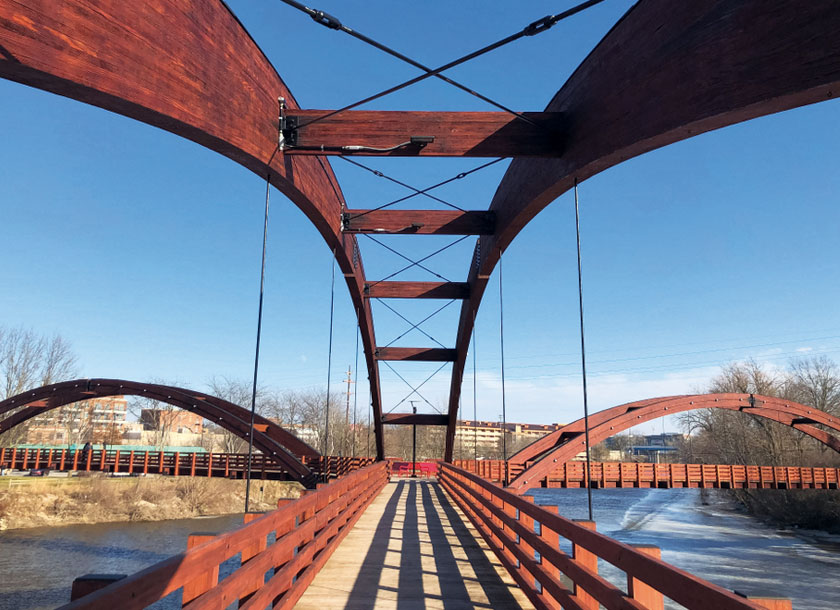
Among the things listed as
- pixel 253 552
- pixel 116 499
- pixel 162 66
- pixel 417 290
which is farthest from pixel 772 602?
pixel 116 499

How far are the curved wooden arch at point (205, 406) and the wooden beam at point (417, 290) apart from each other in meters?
12.8

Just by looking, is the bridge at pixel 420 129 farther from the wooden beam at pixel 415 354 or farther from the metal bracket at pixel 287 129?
the wooden beam at pixel 415 354

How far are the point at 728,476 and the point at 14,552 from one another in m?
34.9

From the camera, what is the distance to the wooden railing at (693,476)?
84.9 feet

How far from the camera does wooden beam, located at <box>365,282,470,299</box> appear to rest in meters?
16.1

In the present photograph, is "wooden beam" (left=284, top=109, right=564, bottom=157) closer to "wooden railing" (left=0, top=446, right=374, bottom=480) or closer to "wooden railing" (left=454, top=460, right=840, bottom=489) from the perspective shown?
"wooden railing" (left=454, top=460, right=840, bottom=489)

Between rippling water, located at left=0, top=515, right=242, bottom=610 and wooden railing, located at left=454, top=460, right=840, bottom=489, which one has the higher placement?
wooden railing, located at left=454, top=460, right=840, bottom=489

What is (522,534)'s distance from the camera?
5.01 meters

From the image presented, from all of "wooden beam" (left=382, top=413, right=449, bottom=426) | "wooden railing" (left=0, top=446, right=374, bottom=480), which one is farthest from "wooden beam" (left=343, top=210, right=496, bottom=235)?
"wooden railing" (left=0, top=446, right=374, bottom=480)

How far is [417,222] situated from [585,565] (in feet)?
28.8

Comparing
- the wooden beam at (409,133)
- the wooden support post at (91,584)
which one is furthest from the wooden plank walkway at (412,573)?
the wooden beam at (409,133)

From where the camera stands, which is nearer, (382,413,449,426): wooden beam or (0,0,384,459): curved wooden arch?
(0,0,384,459): curved wooden arch

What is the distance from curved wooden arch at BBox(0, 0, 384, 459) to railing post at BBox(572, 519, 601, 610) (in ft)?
15.4

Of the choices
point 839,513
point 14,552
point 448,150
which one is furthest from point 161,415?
point 448,150
